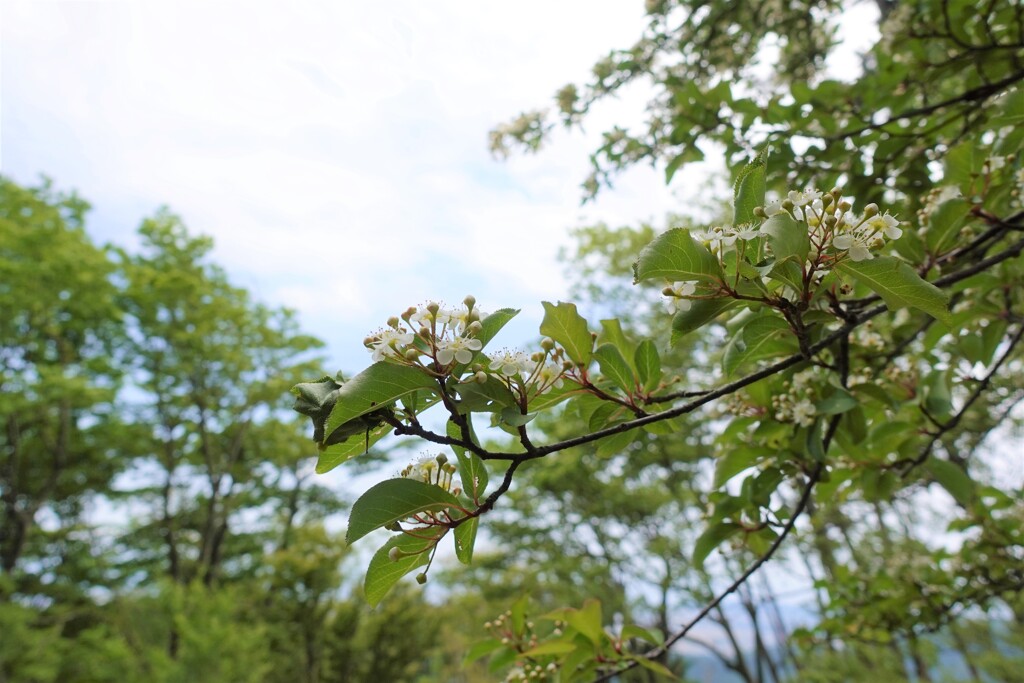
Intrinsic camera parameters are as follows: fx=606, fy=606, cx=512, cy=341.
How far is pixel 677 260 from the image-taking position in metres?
0.91

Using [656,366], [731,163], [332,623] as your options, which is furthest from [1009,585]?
[332,623]

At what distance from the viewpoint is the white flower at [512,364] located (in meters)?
0.90

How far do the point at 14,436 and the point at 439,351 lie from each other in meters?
12.9

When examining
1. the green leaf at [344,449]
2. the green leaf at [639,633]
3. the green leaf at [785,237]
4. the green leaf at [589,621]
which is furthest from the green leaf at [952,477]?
the green leaf at [344,449]

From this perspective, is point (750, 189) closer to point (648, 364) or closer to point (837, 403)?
point (648, 364)

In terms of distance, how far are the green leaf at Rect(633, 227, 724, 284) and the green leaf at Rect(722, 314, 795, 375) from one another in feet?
0.89

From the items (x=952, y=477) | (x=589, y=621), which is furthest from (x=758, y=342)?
(x=952, y=477)

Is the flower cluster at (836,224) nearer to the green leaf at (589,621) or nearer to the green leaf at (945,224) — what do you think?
the green leaf at (945,224)

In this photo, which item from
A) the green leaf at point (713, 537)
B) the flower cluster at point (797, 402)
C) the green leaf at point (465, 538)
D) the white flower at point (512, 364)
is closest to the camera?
the white flower at point (512, 364)

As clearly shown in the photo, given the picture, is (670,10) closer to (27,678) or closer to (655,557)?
(655,557)

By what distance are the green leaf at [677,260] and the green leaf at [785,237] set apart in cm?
9

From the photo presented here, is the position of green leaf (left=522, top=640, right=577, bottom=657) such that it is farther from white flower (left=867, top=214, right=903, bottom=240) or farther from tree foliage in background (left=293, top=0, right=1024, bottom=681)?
white flower (left=867, top=214, right=903, bottom=240)

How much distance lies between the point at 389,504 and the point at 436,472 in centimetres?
17

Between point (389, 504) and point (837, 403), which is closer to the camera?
point (389, 504)
